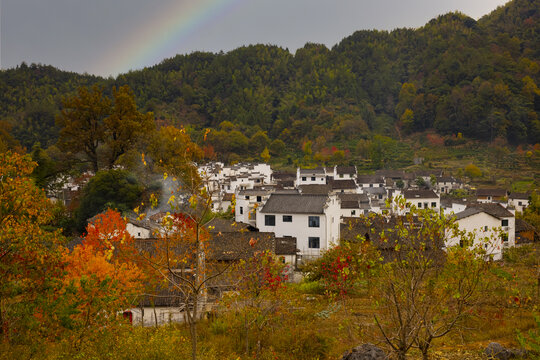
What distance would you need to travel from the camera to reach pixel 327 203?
Answer: 23156mm

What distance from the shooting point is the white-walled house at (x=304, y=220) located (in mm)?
22578

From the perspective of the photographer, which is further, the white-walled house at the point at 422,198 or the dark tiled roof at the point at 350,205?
the white-walled house at the point at 422,198

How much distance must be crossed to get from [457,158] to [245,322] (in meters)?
70.9

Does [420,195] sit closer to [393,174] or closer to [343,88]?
[393,174]

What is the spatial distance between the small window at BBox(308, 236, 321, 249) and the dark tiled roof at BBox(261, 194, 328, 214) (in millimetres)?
1532

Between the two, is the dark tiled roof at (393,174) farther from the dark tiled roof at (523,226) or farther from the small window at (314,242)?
the small window at (314,242)

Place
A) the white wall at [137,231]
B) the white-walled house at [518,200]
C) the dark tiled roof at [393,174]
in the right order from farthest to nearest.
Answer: the dark tiled roof at [393,174]
the white-walled house at [518,200]
the white wall at [137,231]

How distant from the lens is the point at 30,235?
7.31 m

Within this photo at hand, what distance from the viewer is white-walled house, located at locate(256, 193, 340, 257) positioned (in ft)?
74.1

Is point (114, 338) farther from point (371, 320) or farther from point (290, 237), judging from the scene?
point (290, 237)

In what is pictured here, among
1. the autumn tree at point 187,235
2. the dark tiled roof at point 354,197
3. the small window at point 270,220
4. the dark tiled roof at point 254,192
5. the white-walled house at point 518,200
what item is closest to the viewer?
the autumn tree at point 187,235

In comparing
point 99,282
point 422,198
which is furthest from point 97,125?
point 422,198

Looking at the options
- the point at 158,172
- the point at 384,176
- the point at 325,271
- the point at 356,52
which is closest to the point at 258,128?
the point at 384,176

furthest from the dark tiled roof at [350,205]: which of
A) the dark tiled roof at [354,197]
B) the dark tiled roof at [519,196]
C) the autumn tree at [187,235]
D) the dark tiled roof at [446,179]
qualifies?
the dark tiled roof at [446,179]
